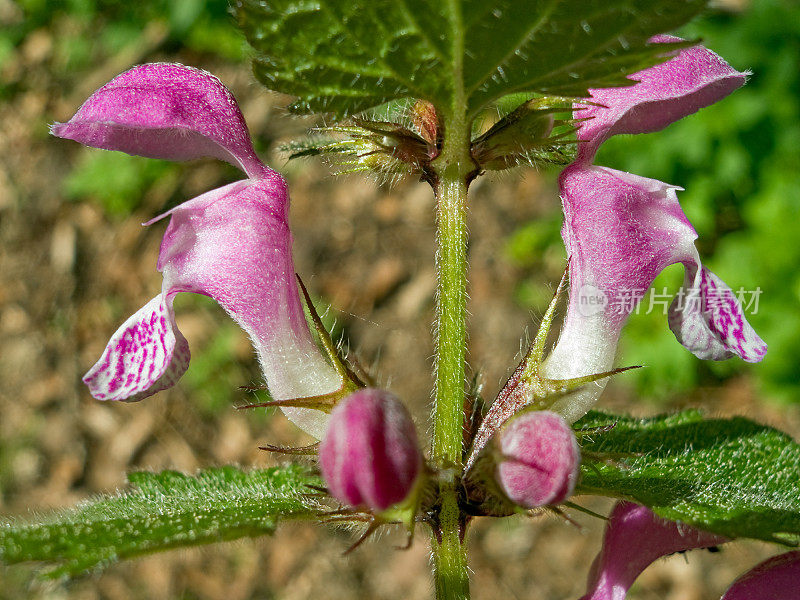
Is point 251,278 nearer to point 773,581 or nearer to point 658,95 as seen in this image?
point 658,95

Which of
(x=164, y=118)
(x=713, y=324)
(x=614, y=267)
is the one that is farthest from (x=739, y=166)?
(x=164, y=118)

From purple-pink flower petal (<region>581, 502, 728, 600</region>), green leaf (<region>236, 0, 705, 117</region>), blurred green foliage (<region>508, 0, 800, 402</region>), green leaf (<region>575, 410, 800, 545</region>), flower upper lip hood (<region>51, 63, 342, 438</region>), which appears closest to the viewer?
green leaf (<region>236, 0, 705, 117</region>)

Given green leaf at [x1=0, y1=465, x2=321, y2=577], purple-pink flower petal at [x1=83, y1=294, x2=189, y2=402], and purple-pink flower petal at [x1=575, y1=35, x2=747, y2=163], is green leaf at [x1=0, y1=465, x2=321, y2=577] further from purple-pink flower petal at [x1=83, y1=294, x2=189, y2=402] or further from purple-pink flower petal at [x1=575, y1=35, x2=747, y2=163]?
purple-pink flower petal at [x1=575, y1=35, x2=747, y2=163]

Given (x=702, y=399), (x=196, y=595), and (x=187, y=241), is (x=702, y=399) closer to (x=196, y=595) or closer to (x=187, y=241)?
(x=196, y=595)

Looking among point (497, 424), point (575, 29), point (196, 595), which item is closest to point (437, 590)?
point (497, 424)

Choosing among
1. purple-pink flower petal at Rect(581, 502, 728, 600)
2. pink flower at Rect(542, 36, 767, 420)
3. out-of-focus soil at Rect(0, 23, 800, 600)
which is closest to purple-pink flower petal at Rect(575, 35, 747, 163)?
pink flower at Rect(542, 36, 767, 420)
